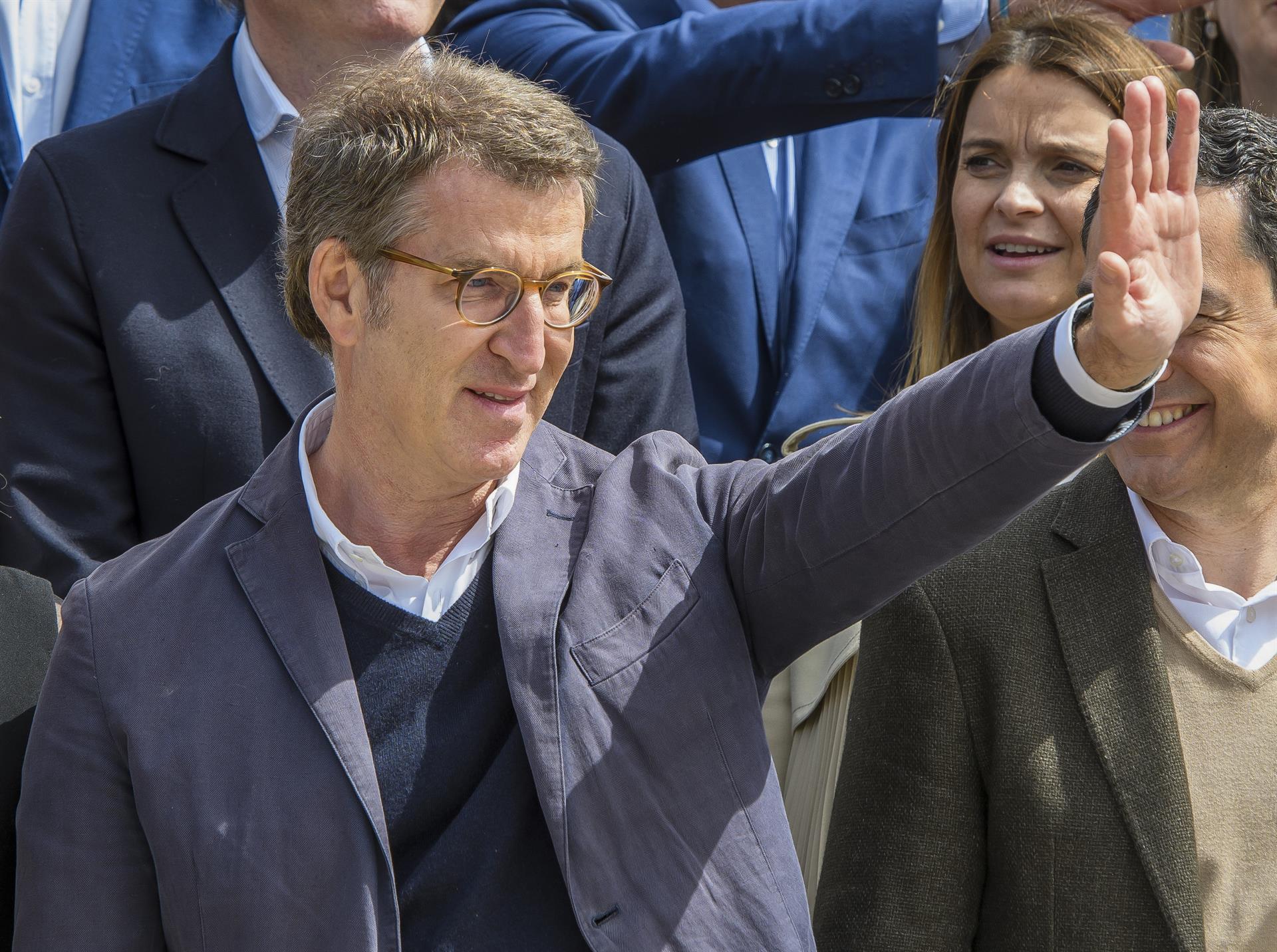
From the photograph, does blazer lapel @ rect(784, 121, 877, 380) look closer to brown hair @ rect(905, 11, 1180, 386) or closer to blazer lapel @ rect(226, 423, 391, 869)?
brown hair @ rect(905, 11, 1180, 386)

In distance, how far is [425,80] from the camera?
2408mm

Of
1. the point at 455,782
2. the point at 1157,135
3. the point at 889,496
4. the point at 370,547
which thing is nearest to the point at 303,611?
the point at 370,547

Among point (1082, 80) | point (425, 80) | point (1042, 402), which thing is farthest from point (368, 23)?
point (1042, 402)

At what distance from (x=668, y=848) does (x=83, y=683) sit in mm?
855

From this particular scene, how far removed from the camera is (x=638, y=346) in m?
3.25

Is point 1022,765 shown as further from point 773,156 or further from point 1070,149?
point 773,156

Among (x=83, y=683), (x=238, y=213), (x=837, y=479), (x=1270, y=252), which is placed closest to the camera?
(x=837, y=479)

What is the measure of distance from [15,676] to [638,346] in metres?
1.33

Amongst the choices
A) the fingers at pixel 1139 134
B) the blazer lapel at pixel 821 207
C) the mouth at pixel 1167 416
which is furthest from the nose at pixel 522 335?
the blazer lapel at pixel 821 207

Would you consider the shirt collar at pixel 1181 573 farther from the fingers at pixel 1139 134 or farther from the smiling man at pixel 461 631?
the fingers at pixel 1139 134

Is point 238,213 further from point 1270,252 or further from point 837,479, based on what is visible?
point 1270,252

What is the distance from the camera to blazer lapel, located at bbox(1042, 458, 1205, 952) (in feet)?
7.72

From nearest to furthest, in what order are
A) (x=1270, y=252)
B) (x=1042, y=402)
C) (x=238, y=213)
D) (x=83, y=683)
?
(x=1042, y=402), (x=83, y=683), (x=1270, y=252), (x=238, y=213)

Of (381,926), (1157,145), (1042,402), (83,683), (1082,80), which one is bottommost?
(381,926)
